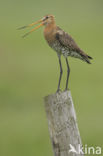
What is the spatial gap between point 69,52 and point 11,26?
15.4 meters

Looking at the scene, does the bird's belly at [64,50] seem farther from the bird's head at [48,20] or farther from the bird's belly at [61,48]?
the bird's head at [48,20]

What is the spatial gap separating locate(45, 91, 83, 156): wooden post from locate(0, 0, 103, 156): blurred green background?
4269mm

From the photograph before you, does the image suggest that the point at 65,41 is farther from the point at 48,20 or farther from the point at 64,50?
the point at 48,20

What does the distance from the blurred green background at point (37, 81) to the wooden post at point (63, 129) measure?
427 centimetres

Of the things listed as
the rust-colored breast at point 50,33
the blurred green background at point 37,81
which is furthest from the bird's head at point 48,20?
the blurred green background at point 37,81

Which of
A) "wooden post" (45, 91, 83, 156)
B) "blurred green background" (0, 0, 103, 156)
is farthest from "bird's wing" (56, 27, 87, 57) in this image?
"blurred green background" (0, 0, 103, 156)

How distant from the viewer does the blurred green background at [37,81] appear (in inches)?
444

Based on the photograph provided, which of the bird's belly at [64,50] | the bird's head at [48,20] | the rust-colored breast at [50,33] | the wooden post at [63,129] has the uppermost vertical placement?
the bird's head at [48,20]

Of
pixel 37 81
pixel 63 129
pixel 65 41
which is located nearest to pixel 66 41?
pixel 65 41

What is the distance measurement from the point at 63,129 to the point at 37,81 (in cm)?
997

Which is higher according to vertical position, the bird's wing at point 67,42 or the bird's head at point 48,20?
the bird's head at point 48,20

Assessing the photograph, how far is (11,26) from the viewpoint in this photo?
76.6ft

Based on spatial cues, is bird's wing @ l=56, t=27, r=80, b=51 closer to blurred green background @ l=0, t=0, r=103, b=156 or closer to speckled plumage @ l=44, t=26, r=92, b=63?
speckled plumage @ l=44, t=26, r=92, b=63

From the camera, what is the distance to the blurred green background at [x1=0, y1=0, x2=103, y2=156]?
37.0 feet
